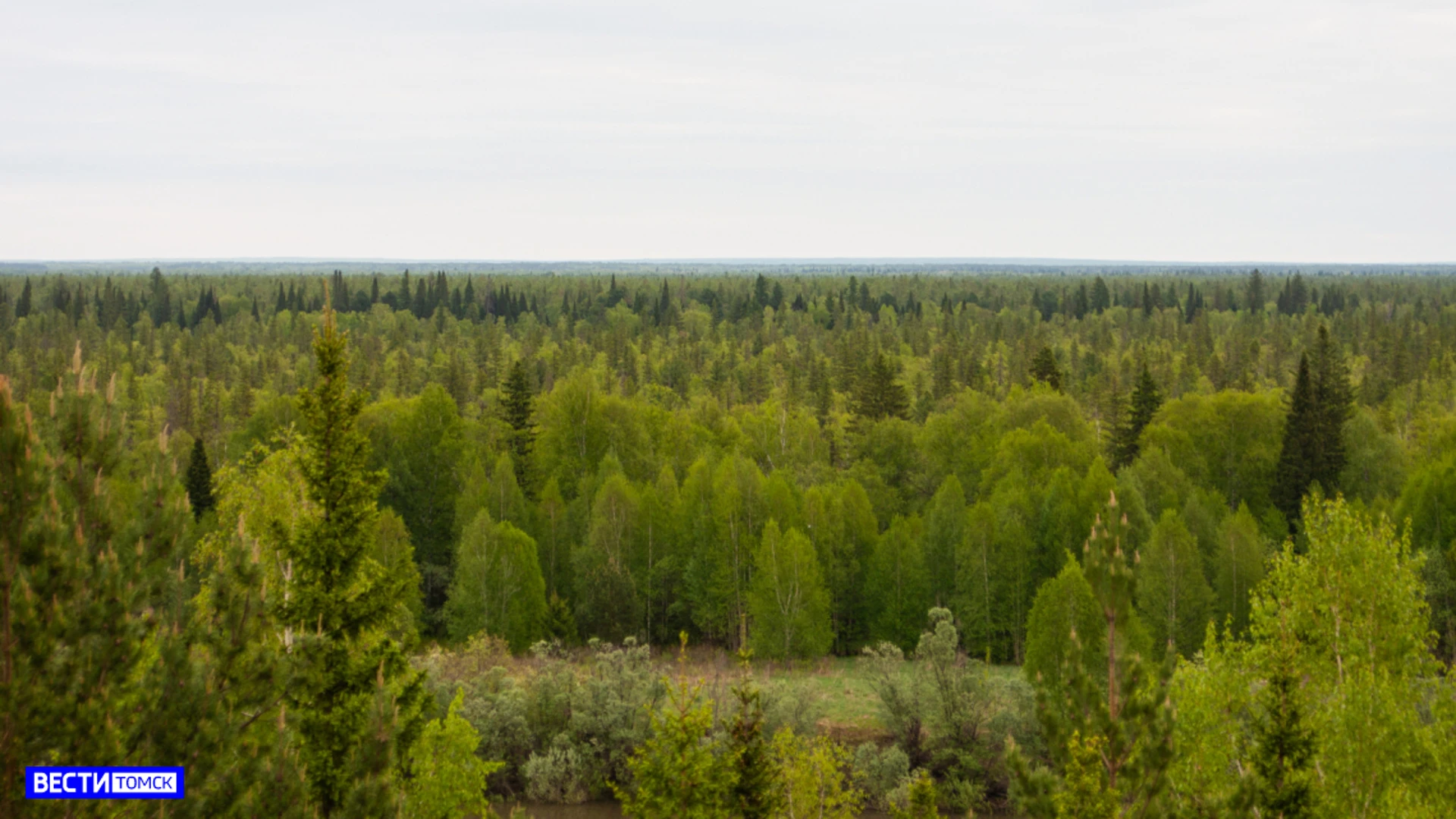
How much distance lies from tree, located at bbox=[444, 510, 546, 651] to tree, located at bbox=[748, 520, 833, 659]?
11.2 m

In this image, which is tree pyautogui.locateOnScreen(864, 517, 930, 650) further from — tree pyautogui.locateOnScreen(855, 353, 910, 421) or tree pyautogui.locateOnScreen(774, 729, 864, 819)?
tree pyautogui.locateOnScreen(774, 729, 864, 819)

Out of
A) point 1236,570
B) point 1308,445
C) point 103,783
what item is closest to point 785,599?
point 1236,570

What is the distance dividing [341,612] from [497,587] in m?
43.2

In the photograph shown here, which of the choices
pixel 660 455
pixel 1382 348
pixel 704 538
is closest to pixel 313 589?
pixel 704 538

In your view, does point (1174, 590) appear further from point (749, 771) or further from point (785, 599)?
point (749, 771)

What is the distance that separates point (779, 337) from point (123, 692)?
166 m

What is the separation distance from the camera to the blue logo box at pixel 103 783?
496 inches

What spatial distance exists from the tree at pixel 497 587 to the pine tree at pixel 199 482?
13064 mm

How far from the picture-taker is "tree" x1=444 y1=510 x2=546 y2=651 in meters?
60.0

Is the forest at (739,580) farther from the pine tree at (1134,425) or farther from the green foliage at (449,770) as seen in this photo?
the pine tree at (1134,425)

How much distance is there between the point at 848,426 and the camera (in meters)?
89.9

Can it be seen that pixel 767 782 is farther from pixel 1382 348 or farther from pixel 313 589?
pixel 1382 348

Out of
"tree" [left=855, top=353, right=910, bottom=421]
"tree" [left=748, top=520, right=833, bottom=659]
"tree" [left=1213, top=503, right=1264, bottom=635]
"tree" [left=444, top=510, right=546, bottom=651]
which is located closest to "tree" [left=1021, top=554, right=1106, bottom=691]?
"tree" [left=1213, top=503, right=1264, bottom=635]

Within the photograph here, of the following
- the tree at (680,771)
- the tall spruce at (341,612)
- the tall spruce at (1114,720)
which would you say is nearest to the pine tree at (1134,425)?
the tree at (680,771)
